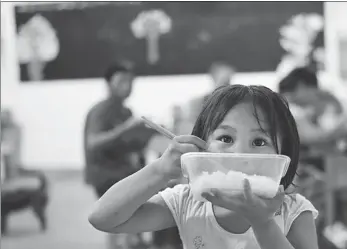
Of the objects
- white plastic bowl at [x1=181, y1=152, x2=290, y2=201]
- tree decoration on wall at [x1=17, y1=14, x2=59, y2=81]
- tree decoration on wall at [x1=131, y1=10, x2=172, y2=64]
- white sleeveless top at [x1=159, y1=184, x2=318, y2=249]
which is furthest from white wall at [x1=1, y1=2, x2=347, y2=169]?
white plastic bowl at [x1=181, y1=152, x2=290, y2=201]

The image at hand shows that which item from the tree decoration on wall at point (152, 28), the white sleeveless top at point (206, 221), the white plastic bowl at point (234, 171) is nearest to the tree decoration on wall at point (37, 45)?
the tree decoration on wall at point (152, 28)

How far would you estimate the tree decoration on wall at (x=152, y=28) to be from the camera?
10.6ft

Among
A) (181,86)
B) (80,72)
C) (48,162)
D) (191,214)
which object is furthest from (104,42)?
(191,214)

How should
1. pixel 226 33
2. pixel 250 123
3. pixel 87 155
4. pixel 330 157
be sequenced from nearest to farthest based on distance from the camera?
pixel 250 123 → pixel 330 157 → pixel 87 155 → pixel 226 33

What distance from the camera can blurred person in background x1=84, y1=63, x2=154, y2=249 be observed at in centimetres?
207

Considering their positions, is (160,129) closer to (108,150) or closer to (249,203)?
(249,203)

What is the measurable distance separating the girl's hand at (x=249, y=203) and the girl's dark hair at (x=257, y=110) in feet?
0.35

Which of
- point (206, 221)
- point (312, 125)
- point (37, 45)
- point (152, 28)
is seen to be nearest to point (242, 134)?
point (206, 221)

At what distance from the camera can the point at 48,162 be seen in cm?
328

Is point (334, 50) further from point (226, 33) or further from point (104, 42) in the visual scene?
point (104, 42)

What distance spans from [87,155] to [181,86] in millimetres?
1217

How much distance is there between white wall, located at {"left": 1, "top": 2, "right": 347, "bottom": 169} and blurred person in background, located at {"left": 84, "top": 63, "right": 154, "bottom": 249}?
0.98 meters

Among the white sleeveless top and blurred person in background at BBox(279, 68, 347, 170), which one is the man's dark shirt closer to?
blurred person in background at BBox(279, 68, 347, 170)

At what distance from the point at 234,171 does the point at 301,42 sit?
9.26 ft
